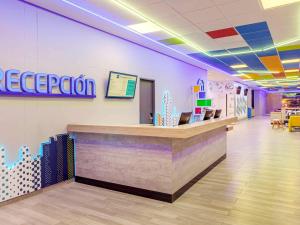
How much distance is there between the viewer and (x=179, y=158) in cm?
369

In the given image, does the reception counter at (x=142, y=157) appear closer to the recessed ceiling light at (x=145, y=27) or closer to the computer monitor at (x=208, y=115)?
the computer monitor at (x=208, y=115)

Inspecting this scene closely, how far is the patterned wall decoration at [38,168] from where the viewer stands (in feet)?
11.8

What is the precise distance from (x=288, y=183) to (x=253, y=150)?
3285mm

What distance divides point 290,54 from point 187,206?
7.61 metres

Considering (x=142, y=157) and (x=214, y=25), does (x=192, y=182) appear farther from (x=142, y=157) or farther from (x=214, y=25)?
(x=214, y=25)

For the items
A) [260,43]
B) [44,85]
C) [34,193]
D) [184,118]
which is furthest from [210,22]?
[34,193]

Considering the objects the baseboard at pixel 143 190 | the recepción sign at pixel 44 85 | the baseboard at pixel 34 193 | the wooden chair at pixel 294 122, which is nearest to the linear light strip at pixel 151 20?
the recepción sign at pixel 44 85

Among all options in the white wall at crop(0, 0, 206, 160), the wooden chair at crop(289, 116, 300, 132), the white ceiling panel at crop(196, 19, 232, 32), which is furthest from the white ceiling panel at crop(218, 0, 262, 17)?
the wooden chair at crop(289, 116, 300, 132)

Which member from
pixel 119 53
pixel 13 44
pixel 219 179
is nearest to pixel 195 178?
pixel 219 179

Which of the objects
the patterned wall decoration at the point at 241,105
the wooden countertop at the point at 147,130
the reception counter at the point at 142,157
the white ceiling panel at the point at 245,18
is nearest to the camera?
the wooden countertop at the point at 147,130

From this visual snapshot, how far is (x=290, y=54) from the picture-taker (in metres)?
8.45

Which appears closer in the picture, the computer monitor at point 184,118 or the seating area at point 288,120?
the computer monitor at point 184,118

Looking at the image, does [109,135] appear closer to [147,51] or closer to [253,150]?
[147,51]

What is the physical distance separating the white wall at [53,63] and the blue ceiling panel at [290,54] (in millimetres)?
5313
